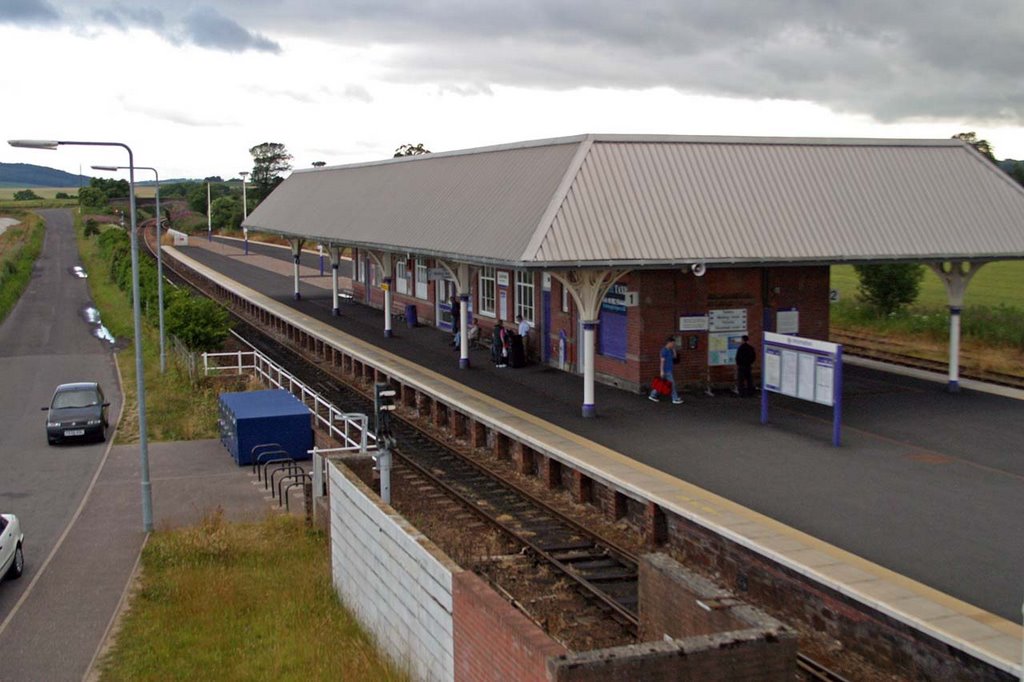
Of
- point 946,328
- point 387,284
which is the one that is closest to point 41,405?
point 387,284

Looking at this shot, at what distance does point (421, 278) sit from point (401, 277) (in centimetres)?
257

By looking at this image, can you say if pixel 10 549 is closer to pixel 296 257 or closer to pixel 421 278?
pixel 421 278

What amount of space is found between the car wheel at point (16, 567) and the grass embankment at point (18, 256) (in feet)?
122

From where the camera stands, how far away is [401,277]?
38.4 metres

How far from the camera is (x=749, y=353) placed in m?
21.4

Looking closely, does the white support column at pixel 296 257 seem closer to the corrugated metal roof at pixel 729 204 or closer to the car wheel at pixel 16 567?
the corrugated metal roof at pixel 729 204

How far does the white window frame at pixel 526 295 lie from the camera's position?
87.8ft

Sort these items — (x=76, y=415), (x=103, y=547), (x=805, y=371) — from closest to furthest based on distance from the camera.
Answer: (x=103, y=547)
(x=805, y=371)
(x=76, y=415)

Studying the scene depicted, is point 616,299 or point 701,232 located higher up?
point 701,232

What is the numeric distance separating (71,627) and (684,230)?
41.5 feet

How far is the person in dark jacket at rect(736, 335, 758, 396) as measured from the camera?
70.1ft

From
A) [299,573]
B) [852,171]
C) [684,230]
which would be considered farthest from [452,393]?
[852,171]

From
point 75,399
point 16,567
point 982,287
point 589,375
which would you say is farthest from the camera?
point 982,287

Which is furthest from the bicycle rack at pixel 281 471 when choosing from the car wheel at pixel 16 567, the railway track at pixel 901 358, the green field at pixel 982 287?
the green field at pixel 982 287
